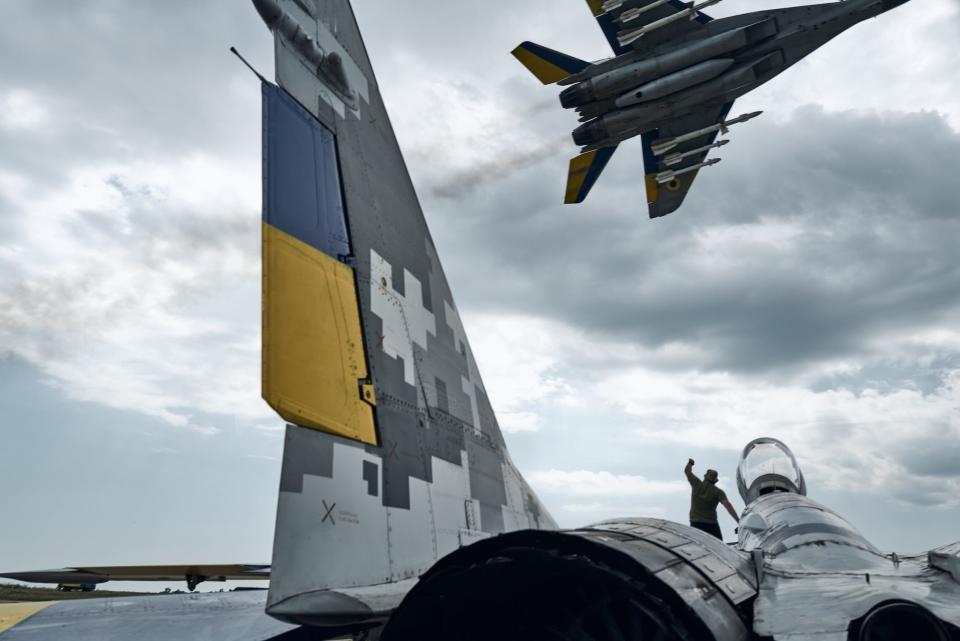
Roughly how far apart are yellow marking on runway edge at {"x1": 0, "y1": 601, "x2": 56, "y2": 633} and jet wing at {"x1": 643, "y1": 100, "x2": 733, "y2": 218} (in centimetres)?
1247

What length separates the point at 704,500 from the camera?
27.0 feet

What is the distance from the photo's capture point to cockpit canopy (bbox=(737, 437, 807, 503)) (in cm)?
756

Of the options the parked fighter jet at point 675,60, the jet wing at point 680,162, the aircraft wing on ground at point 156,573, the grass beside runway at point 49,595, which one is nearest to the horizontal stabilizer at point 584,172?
the jet wing at point 680,162

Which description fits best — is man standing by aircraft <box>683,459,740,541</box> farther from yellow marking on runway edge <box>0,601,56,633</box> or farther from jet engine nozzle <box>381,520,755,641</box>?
yellow marking on runway edge <box>0,601,56,633</box>

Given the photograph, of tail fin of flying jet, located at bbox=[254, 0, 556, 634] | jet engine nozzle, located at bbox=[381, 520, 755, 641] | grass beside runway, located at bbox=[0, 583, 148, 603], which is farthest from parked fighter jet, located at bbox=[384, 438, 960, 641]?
grass beside runway, located at bbox=[0, 583, 148, 603]

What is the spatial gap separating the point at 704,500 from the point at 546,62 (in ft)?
27.8

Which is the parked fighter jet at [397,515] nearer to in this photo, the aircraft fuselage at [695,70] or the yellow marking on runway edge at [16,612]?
the yellow marking on runway edge at [16,612]

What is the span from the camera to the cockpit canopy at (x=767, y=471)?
756 centimetres

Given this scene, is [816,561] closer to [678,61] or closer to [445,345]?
[445,345]

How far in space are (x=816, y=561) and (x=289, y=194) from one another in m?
4.11

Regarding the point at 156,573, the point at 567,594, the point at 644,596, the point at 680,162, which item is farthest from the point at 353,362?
the point at 680,162

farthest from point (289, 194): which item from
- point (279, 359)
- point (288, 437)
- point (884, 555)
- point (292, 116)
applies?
point (884, 555)

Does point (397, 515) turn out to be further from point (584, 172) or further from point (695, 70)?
point (584, 172)

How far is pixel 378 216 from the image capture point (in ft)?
17.3
